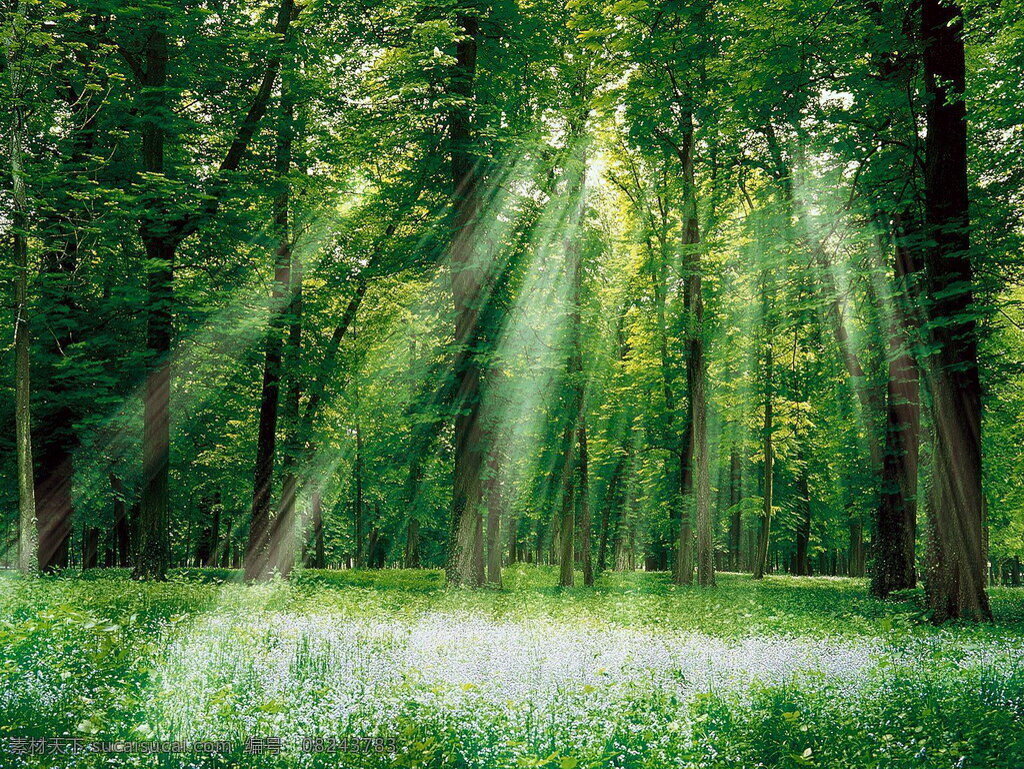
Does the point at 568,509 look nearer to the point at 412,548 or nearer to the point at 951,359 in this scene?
the point at 951,359

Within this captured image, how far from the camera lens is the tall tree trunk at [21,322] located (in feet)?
43.3

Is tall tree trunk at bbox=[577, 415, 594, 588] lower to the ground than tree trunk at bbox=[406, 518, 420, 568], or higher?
higher

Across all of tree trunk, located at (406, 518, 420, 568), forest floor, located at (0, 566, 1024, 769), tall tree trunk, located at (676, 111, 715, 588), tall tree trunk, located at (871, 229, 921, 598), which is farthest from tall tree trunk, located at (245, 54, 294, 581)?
tree trunk, located at (406, 518, 420, 568)

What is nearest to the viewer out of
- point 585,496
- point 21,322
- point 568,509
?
point 21,322

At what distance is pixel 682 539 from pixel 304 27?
19.4m

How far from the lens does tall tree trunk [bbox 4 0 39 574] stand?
13188mm

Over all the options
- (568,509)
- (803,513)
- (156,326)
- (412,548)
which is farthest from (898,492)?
(412,548)

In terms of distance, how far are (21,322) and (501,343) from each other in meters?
9.74

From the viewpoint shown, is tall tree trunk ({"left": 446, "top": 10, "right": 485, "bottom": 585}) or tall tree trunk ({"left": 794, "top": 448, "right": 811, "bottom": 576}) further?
tall tree trunk ({"left": 794, "top": 448, "right": 811, "bottom": 576})

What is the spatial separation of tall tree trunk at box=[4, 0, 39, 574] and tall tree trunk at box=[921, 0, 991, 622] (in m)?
15.9

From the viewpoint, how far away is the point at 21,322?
1405 cm

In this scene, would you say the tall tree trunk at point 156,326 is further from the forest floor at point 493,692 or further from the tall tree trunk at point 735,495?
the tall tree trunk at point 735,495

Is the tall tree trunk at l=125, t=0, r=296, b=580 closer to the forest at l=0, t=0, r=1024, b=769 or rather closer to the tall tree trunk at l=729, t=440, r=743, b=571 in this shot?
the forest at l=0, t=0, r=1024, b=769

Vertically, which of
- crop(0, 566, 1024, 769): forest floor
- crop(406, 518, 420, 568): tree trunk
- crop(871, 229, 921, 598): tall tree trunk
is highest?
crop(871, 229, 921, 598): tall tree trunk
